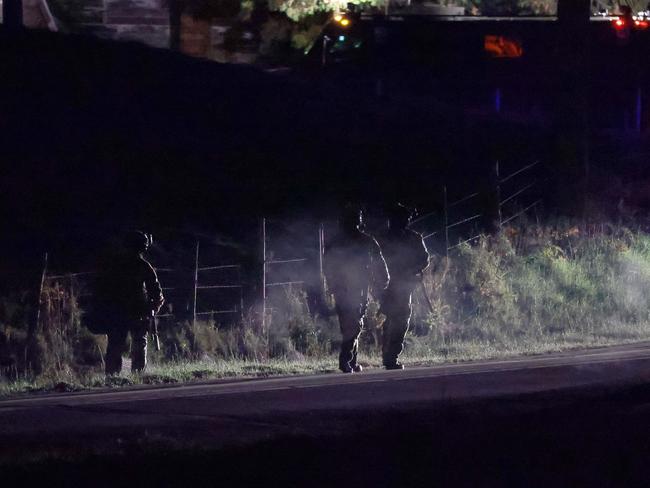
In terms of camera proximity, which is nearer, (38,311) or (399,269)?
(399,269)

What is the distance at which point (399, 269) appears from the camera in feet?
44.9

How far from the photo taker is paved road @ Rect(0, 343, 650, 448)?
32.5 ft

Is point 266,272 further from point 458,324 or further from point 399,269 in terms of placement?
point 399,269

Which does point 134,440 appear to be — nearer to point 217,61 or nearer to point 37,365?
point 37,365

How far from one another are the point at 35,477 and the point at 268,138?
18.3 metres

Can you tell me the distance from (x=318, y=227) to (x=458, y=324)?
409cm

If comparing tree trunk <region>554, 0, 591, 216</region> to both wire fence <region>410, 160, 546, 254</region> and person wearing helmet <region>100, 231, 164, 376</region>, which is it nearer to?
wire fence <region>410, 160, 546, 254</region>

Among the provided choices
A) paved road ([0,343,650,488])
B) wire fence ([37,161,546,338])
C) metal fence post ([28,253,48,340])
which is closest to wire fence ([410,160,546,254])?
wire fence ([37,161,546,338])

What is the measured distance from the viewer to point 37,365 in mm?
15258

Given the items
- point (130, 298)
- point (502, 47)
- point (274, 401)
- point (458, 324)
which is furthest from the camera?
point (502, 47)

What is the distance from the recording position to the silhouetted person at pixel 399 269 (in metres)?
13.7

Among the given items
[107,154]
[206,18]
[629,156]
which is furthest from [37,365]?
[206,18]

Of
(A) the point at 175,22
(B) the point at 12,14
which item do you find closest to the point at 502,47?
(A) the point at 175,22

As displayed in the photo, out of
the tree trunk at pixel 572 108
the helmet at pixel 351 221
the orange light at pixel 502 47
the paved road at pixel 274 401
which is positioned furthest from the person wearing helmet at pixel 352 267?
the orange light at pixel 502 47
